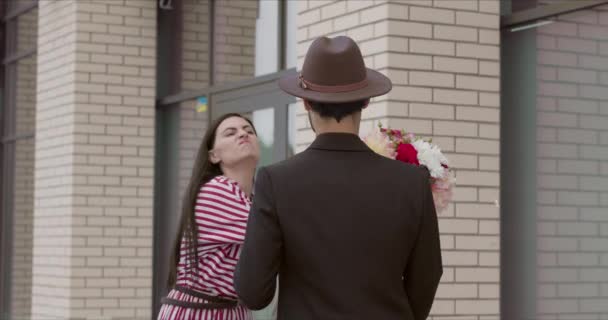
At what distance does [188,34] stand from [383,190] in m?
6.19

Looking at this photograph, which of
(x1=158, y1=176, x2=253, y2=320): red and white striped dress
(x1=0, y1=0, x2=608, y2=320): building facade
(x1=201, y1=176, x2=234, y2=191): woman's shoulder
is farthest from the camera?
(x1=0, y1=0, x2=608, y2=320): building facade

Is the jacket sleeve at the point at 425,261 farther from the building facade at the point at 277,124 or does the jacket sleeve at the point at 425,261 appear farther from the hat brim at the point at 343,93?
the building facade at the point at 277,124

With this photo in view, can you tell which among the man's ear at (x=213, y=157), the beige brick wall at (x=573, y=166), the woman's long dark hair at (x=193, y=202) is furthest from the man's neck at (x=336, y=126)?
the beige brick wall at (x=573, y=166)

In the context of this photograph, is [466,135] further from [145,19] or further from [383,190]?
[145,19]

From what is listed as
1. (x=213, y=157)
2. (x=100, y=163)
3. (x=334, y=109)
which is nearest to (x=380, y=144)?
(x=334, y=109)

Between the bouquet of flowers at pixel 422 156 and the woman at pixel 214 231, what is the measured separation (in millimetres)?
791

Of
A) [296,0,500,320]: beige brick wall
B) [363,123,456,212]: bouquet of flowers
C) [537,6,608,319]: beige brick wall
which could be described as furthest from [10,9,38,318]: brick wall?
[363,123,456,212]: bouquet of flowers

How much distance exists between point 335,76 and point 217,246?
50.1 inches

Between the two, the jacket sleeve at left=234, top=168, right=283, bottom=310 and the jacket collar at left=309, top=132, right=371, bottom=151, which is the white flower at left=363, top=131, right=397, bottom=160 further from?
the jacket sleeve at left=234, top=168, right=283, bottom=310

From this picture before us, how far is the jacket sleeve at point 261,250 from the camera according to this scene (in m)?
2.83

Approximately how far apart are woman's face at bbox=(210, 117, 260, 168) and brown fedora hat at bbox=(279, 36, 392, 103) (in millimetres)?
1206

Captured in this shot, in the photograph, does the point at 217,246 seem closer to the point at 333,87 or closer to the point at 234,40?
the point at 333,87

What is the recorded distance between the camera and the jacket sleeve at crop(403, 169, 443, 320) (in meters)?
2.94

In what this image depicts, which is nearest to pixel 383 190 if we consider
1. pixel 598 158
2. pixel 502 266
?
pixel 598 158
